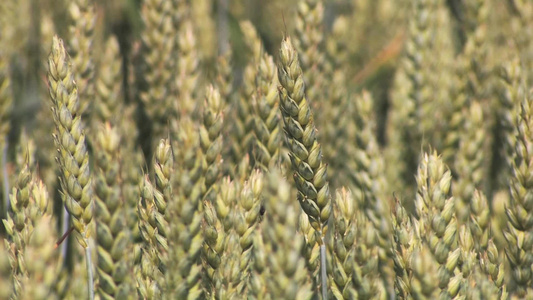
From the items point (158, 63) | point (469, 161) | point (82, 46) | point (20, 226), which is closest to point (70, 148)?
point (20, 226)

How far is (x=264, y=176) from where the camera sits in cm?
92

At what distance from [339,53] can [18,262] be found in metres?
1.03

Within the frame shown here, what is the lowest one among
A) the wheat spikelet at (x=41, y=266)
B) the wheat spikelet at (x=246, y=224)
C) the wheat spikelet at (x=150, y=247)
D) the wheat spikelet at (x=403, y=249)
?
the wheat spikelet at (x=403, y=249)

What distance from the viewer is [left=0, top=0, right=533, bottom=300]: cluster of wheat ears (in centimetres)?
69

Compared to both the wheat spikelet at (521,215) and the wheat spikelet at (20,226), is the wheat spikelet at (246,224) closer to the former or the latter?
the wheat spikelet at (20,226)

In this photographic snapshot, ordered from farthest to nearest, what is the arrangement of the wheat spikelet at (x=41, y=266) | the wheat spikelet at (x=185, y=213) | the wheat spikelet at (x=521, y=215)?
the wheat spikelet at (x=521, y=215) → the wheat spikelet at (x=185, y=213) → the wheat spikelet at (x=41, y=266)

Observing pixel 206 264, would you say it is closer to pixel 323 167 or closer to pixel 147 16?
pixel 323 167

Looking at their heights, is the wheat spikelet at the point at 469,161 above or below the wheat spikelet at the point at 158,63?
below

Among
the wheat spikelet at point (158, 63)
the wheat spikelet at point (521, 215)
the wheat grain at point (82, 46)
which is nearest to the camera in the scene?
the wheat spikelet at point (521, 215)

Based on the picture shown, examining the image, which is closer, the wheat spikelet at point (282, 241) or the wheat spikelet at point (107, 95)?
the wheat spikelet at point (282, 241)

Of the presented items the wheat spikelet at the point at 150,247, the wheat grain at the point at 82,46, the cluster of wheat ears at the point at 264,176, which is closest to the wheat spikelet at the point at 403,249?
the cluster of wheat ears at the point at 264,176

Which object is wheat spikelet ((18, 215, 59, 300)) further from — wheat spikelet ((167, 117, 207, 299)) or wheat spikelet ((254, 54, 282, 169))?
wheat spikelet ((254, 54, 282, 169))

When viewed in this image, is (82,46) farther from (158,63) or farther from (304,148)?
(304,148)

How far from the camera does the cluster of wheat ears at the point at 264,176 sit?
2.26 feet
